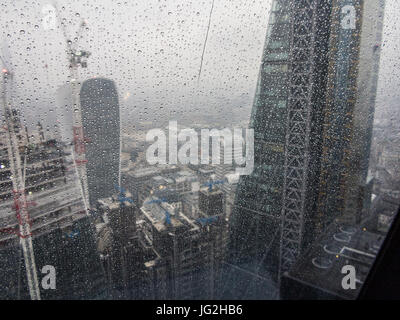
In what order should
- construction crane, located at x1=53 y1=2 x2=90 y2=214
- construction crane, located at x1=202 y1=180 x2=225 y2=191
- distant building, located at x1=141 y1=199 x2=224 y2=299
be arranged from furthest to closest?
construction crane, located at x1=202 y1=180 x2=225 y2=191, distant building, located at x1=141 y1=199 x2=224 y2=299, construction crane, located at x1=53 y1=2 x2=90 y2=214

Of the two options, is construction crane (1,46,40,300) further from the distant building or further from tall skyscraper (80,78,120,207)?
the distant building

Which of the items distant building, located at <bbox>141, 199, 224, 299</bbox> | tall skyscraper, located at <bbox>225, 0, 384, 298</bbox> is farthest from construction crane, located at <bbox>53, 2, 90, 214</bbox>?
tall skyscraper, located at <bbox>225, 0, 384, 298</bbox>

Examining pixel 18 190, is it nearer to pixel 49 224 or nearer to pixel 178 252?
pixel 49 224

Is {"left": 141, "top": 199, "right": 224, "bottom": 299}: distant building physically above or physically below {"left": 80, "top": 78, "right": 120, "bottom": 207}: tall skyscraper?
below

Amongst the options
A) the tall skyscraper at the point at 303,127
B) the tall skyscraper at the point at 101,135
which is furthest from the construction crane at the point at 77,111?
the tall skyscraper at the point at 303,127

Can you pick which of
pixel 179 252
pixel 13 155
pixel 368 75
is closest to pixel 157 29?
pixel 13 155

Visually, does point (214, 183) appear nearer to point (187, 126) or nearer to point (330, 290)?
point (187, 126)

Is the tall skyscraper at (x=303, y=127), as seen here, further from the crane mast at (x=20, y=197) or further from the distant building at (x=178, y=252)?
the crane mast at (x=20, y=197)
